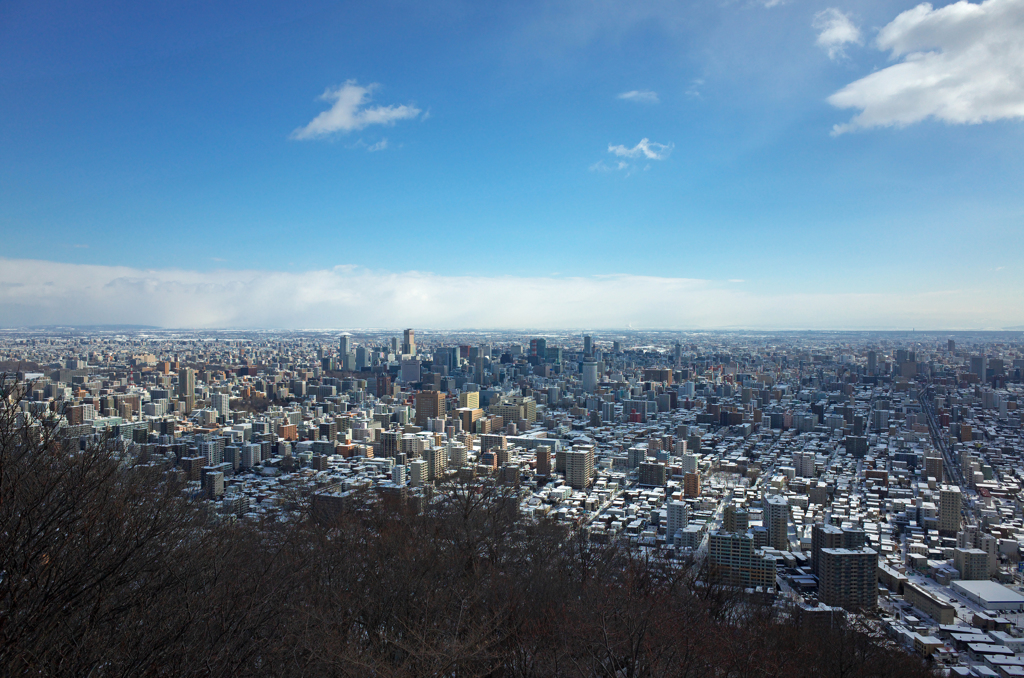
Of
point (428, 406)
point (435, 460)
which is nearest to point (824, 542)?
point (435, 460)

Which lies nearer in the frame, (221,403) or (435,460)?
(435,460)

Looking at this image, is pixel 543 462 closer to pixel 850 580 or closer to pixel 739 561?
pixel 739 561

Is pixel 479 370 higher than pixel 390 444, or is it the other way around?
pixel 479 370

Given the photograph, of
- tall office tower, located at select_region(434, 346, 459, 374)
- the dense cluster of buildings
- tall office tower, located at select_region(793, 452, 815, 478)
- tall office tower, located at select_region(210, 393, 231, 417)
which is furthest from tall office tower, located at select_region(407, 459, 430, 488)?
tall office tower, located at select_region(434, 346, 459, 374)

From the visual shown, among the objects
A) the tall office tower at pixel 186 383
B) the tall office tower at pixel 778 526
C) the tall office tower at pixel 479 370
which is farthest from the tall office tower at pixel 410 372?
the tall office tower at pixel 778 526

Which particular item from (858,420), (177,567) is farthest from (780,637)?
(858,420)

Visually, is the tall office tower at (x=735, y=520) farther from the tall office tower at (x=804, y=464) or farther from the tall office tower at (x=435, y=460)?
the tall office tower at (x=435, y=460)

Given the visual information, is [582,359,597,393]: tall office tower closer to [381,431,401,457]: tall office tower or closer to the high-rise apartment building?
the high-rise apartment building
